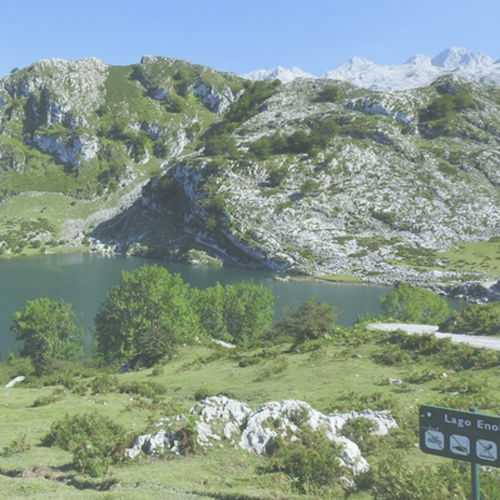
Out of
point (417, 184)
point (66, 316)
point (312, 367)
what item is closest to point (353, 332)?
point (312, 367)

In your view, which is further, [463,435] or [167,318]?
[167,318]

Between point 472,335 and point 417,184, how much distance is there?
551 ft

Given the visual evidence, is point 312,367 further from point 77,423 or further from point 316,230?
point 316,230

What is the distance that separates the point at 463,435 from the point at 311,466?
6.54 metres

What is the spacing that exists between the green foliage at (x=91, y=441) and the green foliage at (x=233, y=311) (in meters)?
52.6

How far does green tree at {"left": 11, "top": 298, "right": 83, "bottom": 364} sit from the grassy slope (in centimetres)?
1754

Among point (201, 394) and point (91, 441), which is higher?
point (91, 441)

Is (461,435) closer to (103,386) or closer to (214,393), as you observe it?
(214,393)

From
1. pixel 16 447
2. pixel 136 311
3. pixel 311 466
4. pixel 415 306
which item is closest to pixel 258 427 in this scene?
pixel 311 466

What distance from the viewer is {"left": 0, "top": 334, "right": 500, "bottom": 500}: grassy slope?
42.9 ft

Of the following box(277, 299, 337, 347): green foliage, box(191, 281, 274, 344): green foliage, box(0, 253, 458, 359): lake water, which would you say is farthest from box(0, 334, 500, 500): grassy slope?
box(0, 253, 458, 359): lake water

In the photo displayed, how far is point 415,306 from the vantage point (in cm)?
7831

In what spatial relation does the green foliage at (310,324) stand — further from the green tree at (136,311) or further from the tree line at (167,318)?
the green tree at (136,311)

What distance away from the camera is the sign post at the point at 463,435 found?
853 centimetres
